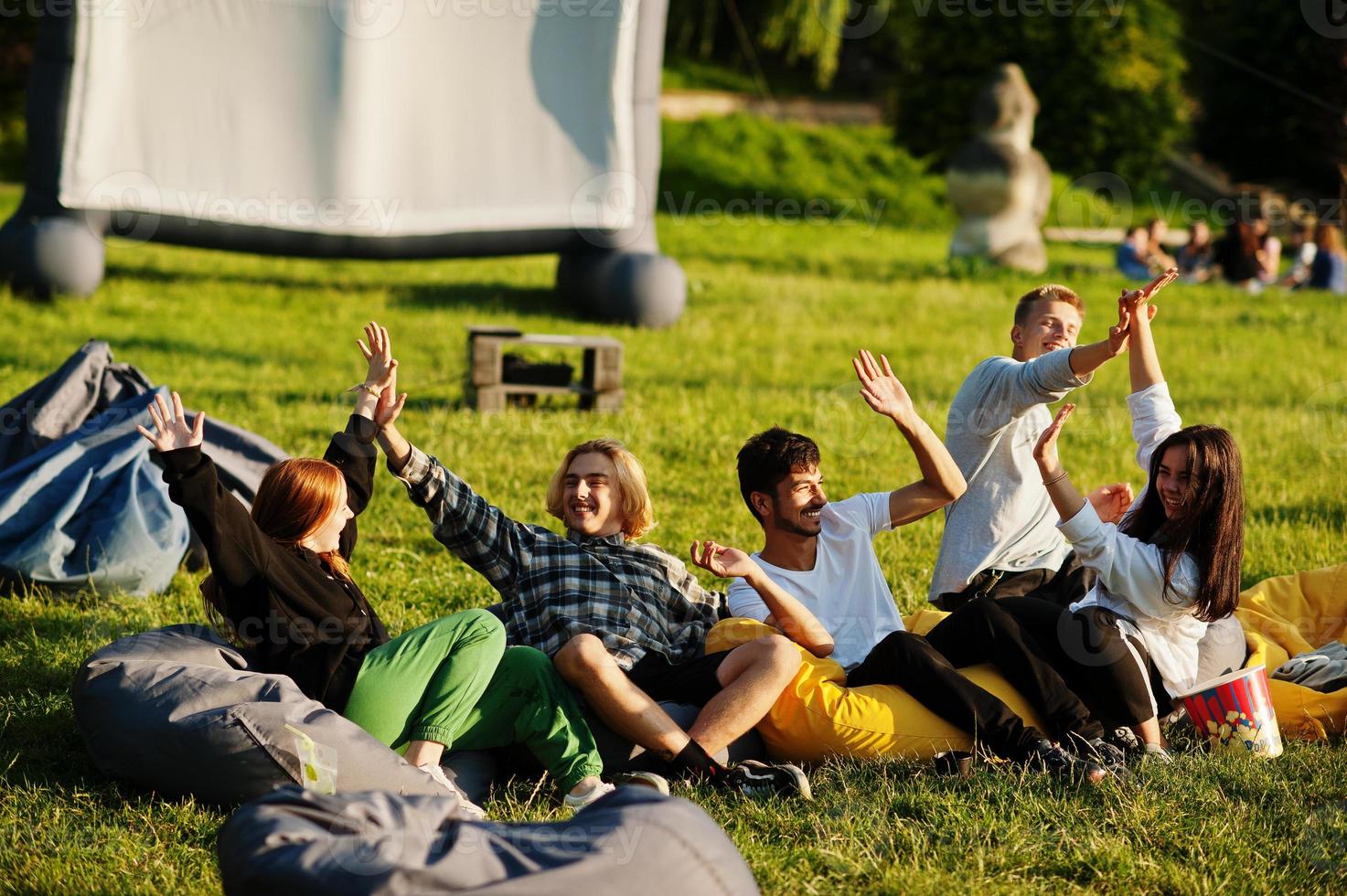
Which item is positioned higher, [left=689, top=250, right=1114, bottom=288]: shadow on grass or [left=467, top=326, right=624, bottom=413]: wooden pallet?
[left=689, top=250, right=1114, bottom=288]: shadow on grass

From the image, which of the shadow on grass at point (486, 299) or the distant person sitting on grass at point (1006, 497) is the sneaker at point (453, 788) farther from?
the shadow on grass at point (486, 299)

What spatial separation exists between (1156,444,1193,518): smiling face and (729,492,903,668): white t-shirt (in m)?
0.86

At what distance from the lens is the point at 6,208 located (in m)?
17.2

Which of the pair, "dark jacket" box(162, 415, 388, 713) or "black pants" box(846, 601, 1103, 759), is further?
"black pants" box(846, 601, 1103, 759)

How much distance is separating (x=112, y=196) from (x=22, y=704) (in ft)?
23.9

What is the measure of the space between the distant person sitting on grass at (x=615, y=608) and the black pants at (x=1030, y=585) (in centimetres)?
83

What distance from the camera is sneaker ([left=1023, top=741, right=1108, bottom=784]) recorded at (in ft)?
13.1

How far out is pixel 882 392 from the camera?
14.9ft

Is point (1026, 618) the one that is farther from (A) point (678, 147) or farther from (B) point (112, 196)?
(A) point (678, 147)

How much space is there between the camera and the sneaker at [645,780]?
3922 mm

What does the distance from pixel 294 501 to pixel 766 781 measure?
159 cm

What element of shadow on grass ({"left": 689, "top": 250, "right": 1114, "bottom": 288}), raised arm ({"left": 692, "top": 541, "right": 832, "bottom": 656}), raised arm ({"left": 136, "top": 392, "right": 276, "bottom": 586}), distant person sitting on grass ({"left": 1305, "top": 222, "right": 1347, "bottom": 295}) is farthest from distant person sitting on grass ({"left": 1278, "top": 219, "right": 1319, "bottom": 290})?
raised arm ({"left": 136, "top": 392, "right": 276, "bottom": 586})

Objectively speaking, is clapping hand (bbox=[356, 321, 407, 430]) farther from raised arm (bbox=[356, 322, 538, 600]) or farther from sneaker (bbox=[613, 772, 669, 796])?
sneaker (bbox=[613, 772, 669, 796])

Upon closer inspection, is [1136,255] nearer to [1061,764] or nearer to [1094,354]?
[1094,354]
